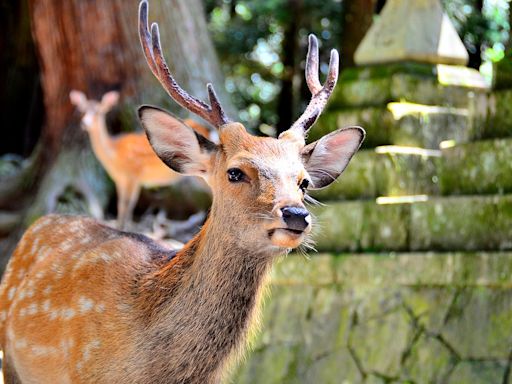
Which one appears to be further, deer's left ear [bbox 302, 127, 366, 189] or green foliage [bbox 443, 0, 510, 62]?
green foliage [bbox 443, 0, 510, 62]

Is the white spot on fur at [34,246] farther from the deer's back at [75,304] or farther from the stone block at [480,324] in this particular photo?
the stone block at [480,324]

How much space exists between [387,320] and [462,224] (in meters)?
0.85

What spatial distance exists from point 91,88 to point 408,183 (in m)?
5.16

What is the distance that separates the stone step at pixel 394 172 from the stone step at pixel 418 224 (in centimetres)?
17

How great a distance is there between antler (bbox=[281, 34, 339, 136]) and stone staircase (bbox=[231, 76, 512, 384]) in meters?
2.17

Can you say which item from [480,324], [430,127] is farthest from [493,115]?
[480,324]

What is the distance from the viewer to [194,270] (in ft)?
14.0

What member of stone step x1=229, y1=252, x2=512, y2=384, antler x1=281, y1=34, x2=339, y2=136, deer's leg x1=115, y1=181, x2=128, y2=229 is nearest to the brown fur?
antler x1=281, y1=34, x2=339, y2=136

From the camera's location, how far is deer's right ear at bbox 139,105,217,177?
444 cm

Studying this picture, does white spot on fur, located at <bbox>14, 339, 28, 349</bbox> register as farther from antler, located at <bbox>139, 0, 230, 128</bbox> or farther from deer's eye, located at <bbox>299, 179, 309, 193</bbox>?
deer's eye, located at <bbox>299, 179, 309, 193</bbox>

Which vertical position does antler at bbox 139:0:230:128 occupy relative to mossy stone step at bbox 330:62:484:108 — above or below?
above

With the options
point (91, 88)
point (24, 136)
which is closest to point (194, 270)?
point (91, 88)

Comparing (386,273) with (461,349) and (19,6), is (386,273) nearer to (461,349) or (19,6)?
(461,349)

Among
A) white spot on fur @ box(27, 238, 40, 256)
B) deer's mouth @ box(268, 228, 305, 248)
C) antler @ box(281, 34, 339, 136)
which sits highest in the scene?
antler @ box(281, 34, 339, 136)
